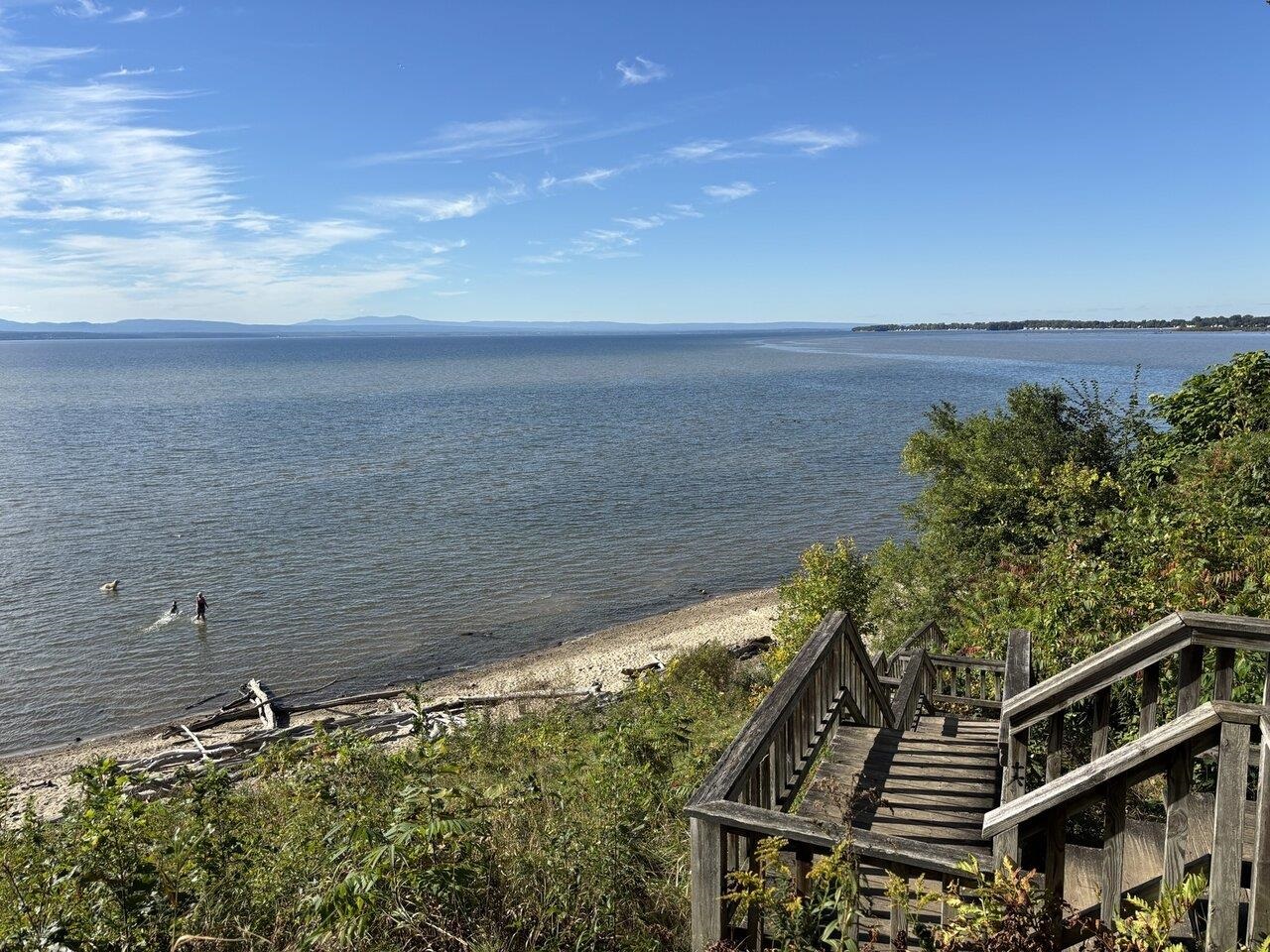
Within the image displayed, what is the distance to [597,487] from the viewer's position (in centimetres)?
4441

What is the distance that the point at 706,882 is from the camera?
3783 mm

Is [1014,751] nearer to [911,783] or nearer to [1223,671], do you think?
[1223,671]

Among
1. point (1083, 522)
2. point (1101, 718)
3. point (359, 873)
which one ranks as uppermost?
point (1101, 718)

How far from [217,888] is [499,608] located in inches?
893

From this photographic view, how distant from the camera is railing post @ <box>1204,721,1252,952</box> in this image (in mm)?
3043

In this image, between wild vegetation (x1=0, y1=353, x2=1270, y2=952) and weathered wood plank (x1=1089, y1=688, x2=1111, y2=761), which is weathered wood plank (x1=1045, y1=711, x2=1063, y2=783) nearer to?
weathered wood plank (x1=1089, y1=688, x2=1111, y2=761)

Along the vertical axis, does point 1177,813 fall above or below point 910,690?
above

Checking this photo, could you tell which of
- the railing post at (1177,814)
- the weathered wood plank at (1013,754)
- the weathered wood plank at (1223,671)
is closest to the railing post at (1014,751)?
the weathered wood plank at (1013,754)

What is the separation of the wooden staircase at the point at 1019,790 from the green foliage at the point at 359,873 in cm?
98

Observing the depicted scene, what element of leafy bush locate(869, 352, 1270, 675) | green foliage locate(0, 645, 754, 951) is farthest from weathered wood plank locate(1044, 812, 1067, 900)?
leafy bush locate(869, 352, 1270, 675)

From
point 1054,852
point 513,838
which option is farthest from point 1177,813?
point 513,838

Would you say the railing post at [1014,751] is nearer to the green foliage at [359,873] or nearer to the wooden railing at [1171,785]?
the wooden railing at [1171,785]

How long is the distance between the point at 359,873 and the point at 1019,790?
3.42 meters

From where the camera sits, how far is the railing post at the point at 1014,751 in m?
3.45
